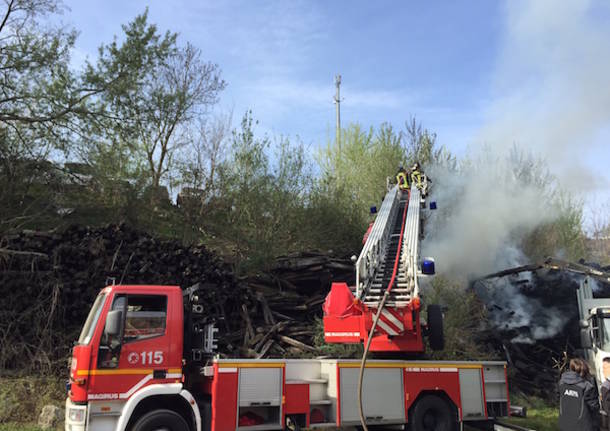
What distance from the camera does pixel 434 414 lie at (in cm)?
805

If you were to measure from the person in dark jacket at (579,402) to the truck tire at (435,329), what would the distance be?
7.10 ft

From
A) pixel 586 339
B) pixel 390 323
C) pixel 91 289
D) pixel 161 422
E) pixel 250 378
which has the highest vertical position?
pixel 91 289

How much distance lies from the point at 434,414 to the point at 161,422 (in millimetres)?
4569

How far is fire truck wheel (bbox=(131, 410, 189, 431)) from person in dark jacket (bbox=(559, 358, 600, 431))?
4.98 meters

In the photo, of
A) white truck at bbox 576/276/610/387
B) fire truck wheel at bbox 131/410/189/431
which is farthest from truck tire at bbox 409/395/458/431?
white truck at bbox 576/276/610/387

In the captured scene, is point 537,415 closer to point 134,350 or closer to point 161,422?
point 161,422

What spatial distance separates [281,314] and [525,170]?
1494cm

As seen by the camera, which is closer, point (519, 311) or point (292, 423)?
point (292, 423)

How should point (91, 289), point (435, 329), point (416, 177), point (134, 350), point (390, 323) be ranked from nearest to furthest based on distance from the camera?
point (134, 350), point (390, 323), point (435, 329), point (91, 289), point (416, 177)

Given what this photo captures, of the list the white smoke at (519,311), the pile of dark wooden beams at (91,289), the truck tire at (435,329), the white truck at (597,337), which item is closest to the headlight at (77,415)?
the pile of dark wooden beams at (91,289)

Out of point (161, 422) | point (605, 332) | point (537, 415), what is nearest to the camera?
point (161, 422)

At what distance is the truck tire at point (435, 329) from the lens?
26.7 feet

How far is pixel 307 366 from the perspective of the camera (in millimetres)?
7383

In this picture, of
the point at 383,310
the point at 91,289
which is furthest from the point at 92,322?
the point at 91,289
